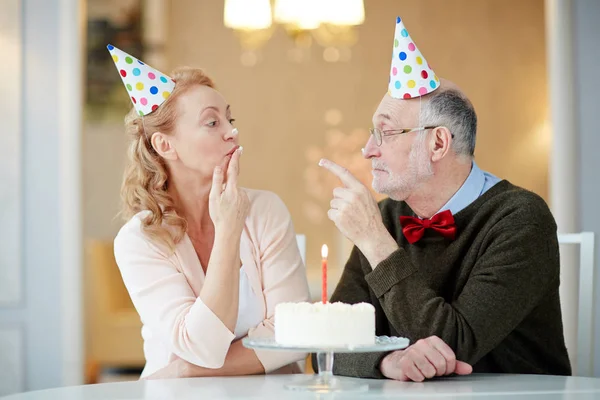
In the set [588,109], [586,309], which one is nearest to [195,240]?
[586,309]

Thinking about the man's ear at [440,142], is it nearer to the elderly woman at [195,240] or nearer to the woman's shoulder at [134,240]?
the elderly woman at [195,240]

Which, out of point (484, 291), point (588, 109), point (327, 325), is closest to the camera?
point (327, 325)

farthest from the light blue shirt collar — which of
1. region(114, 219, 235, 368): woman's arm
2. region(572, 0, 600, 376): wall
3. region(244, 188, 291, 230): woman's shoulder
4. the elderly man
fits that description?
region(572, 0, 600, 376): wall

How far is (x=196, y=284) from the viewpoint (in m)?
2.04

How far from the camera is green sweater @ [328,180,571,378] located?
69.9 inches

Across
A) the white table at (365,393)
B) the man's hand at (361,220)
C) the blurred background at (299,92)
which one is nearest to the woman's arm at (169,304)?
the white table at (365,393)

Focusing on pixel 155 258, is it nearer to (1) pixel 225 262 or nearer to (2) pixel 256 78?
(1) pixel 225 262

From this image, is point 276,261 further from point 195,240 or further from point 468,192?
point 468,192

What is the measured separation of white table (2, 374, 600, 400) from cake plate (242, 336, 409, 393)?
0.11 ft

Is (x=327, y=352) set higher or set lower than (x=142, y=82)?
lower

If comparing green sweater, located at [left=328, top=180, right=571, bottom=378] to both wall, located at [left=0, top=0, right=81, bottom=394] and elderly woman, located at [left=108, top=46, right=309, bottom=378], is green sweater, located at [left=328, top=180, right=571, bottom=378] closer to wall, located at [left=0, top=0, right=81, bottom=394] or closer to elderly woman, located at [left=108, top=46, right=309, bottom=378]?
elderly woman, located at [left=108, top=46, right=309, bottom=378]

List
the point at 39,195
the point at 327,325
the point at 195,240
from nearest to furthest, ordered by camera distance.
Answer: the point at 327,325, the point at 195,240, the point at 39,195

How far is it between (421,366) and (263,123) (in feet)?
17.6

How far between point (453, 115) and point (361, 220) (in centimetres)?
38
